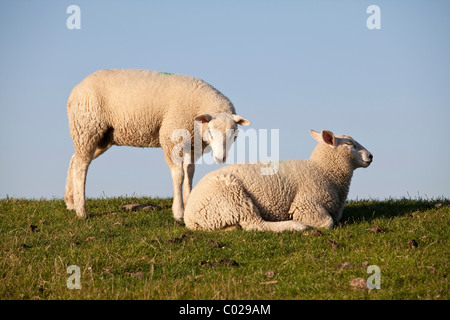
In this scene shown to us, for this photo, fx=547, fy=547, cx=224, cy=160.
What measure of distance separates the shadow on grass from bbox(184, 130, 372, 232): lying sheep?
0.75 meters

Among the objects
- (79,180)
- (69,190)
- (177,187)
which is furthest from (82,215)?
(177,187)

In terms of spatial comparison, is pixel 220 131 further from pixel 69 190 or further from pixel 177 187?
pixel 69 190

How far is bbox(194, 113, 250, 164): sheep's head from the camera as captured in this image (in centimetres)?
1207

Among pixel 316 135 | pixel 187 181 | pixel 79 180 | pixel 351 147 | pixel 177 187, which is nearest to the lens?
pixel 351 147

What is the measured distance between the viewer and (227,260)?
8445 mm

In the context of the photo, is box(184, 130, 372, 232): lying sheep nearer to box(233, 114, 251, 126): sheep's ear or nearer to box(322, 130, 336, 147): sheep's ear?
box(322, 130, 336, 147): sheep's ear

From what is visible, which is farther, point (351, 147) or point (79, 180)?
point (79, 180)

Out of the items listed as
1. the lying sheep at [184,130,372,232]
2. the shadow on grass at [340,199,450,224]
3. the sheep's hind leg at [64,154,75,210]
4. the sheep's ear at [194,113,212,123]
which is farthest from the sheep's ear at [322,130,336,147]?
the sheep's hind leg at [64,154,75,210]

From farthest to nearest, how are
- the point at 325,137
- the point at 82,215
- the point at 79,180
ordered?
1. the point at 79,180
2. the point at 82,215
3. the point at 325,137

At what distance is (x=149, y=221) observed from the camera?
12.2 meters

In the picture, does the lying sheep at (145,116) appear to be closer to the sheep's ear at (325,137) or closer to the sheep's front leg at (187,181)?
the sheep's front leg at (187,181)

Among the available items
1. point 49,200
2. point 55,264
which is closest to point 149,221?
point 55,264

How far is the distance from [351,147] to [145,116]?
4.88 meters

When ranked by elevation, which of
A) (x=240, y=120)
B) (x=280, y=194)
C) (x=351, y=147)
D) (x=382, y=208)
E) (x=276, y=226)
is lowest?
(x=382, y=208)
